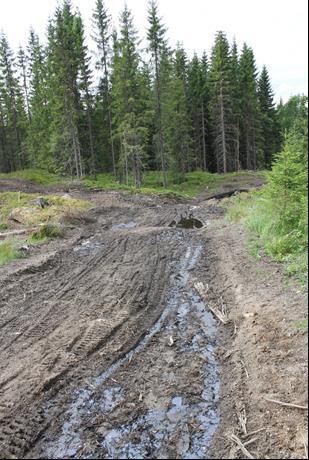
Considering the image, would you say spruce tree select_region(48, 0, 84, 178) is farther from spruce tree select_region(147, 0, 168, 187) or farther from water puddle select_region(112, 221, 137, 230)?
water puddle select_region(112, 221, 137, 230)

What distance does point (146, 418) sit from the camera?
Result: 5.62 metres


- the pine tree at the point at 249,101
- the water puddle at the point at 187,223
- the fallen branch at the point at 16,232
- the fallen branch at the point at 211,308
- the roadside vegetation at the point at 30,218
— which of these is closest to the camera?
the fallen branch at the point at 211,308

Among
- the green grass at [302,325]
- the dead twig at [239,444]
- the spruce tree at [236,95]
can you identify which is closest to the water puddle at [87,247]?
the green grass at [302,325]

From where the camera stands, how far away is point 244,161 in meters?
54.6

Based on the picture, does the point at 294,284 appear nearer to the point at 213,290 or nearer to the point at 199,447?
the point at 213,290

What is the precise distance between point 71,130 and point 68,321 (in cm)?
2912

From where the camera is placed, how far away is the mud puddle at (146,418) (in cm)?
508

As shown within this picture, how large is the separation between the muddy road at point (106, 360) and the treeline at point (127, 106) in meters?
22.2

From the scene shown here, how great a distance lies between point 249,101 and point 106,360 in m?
44.2

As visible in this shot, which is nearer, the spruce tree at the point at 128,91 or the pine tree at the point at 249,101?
the spruce tree at the point at 128,91

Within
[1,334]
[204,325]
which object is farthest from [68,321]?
[204,325]

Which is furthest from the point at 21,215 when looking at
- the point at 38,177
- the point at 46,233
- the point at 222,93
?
the point at 222,93

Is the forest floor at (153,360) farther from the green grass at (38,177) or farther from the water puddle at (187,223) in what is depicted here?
the green grass at (38,177)

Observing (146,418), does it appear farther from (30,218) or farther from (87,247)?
(30,218)
